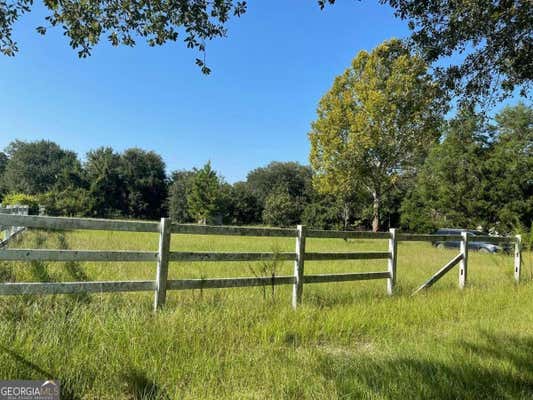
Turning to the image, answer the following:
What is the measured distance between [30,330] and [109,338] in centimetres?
77

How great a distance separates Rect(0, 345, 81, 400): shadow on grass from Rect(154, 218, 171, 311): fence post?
76.8 inches

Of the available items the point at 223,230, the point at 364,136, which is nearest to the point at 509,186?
the point at 364,136

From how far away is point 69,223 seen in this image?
187 inches

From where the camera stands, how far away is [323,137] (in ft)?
98.7

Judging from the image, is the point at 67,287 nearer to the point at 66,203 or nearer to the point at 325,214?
the point at 66,203

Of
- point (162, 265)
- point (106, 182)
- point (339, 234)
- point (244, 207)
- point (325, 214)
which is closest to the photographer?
point (162, 265)

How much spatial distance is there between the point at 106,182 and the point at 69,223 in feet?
213

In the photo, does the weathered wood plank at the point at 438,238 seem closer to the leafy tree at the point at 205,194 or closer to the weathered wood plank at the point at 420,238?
the weathered wood plank at the point at 420,238

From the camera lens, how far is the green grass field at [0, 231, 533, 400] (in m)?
3.35

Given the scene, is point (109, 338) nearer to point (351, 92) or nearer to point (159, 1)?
point (159, 1)

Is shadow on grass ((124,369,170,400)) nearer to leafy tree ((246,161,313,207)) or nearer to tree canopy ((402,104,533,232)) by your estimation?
tree canopy ((402,104,533,232))

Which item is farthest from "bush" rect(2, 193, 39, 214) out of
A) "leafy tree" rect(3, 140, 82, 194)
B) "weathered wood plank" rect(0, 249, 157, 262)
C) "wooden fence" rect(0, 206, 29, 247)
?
"leafy tree" rect(3, 140, 82, 194)

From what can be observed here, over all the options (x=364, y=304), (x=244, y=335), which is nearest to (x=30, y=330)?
(x=244, y=335)

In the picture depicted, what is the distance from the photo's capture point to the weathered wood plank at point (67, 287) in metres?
4.20
